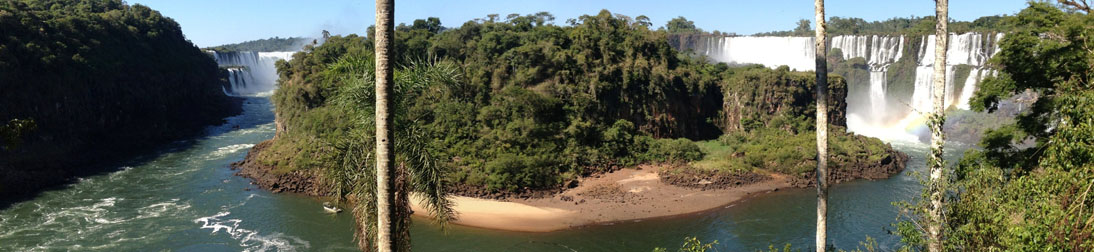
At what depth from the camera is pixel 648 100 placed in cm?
4469

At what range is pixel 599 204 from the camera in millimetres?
32188

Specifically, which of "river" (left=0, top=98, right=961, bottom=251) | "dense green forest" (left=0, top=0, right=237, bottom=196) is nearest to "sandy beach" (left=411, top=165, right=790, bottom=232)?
"river" (left=0, top=98, right=961, bottom=251)

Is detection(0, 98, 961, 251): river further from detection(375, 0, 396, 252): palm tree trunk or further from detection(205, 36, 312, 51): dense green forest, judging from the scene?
detection(205, 36, 312, 51): dense green forest

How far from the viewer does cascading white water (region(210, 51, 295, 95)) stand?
7799 centimetres

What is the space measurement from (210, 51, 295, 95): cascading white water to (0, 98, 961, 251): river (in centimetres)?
4285

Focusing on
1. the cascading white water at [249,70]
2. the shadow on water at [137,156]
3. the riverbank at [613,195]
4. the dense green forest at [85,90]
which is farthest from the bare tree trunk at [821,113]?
the cascading white water at [249,70]

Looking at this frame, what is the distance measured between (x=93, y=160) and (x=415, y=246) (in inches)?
1150

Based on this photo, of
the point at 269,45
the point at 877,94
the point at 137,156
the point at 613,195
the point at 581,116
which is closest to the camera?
the point at 613,195

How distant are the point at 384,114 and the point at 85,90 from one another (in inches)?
1969

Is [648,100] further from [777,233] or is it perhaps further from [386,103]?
[386,103]

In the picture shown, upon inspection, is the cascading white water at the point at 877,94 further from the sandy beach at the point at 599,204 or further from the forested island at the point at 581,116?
the sandy beach at the point at 599,204

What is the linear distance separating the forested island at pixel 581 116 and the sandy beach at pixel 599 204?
1.02 m

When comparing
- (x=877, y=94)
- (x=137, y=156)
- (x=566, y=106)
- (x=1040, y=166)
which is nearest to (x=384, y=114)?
(x=1040, y=166)

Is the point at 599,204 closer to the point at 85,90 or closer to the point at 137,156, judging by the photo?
the point at 137,156
